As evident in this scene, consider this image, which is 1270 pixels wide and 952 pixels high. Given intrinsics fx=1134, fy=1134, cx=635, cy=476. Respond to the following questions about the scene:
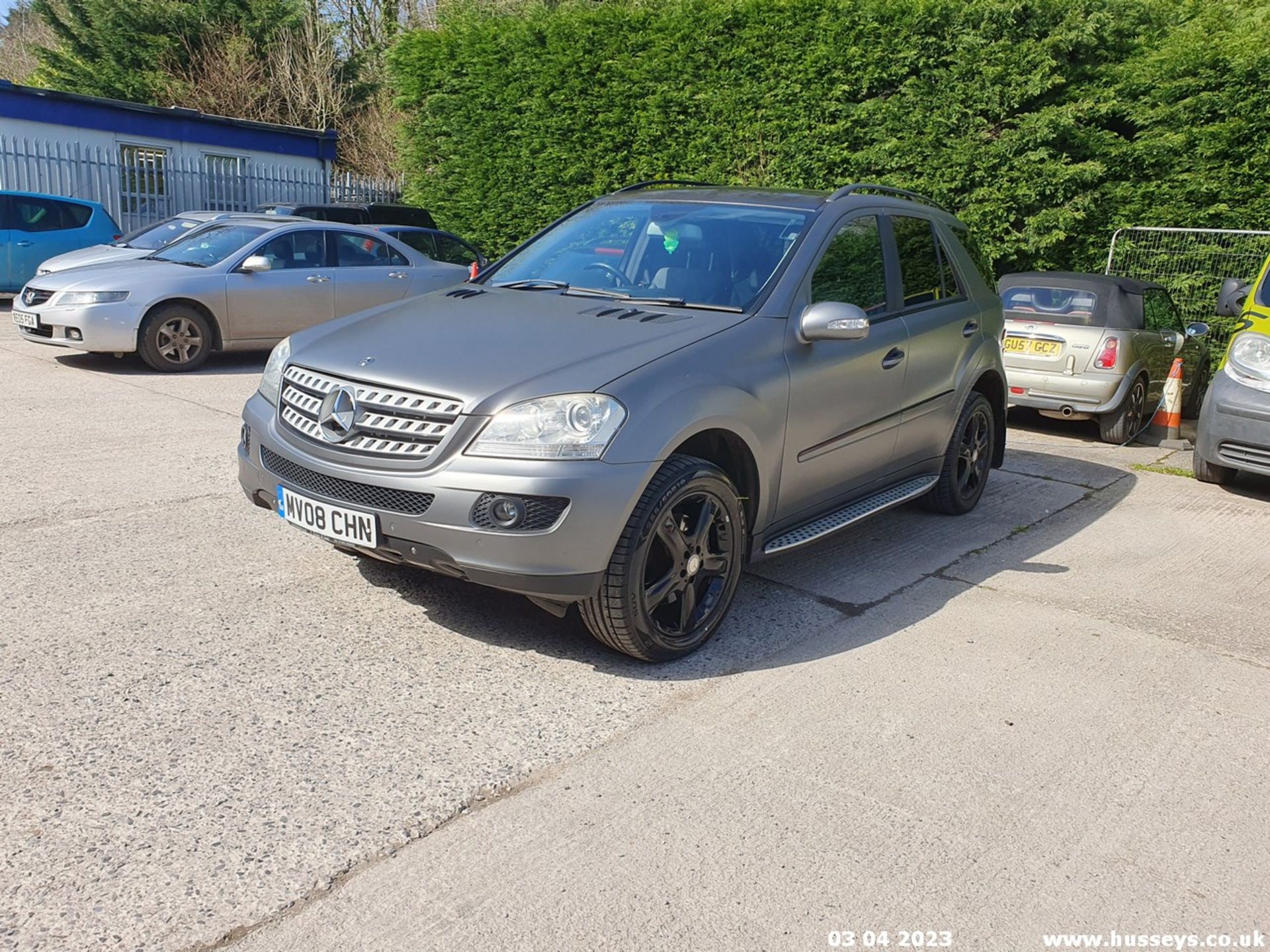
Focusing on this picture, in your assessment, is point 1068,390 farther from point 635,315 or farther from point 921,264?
point 635,315

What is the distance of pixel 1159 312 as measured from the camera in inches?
402

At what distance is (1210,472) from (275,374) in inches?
253

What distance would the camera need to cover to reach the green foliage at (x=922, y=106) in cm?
1116

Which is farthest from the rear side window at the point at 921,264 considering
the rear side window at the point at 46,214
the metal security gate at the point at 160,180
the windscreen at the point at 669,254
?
the metal security gate at the point at 160,180

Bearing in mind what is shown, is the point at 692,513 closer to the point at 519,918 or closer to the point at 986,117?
the point at 519,918

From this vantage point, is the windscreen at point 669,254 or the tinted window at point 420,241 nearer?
the windscreen at point 669,254

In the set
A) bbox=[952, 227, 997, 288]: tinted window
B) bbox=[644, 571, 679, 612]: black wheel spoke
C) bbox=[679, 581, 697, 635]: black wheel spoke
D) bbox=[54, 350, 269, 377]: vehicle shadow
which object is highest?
bbox=[952, 227, 997, 288]: tinted window

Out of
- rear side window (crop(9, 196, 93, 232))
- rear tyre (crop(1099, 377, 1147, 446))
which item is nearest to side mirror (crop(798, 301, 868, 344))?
rear tyre (crop(1099, 377, 1147, 446))

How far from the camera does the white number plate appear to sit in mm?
3980

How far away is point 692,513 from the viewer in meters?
4.25

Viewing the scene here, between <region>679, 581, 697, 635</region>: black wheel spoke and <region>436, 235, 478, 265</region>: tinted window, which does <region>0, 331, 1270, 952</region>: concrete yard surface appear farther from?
<region>436, 235, 478, 265</region>: tinted window

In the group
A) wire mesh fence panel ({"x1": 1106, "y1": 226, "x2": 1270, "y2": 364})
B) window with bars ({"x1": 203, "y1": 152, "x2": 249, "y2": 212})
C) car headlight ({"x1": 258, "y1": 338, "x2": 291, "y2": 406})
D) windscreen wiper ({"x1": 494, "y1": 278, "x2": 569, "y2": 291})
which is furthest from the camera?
window with bars ({"x1": 203, "y1": 152, "x2": 249, "y2": 212})

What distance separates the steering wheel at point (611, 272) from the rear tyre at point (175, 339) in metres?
6.42

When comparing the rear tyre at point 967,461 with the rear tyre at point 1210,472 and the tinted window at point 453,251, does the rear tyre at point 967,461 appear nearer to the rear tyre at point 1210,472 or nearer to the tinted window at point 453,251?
the rear tyre at point 1210,472
